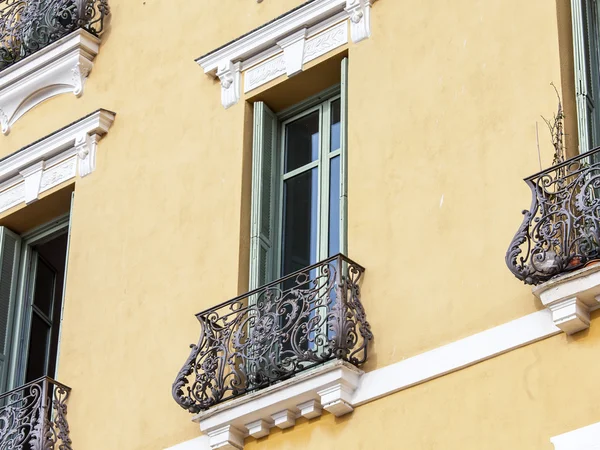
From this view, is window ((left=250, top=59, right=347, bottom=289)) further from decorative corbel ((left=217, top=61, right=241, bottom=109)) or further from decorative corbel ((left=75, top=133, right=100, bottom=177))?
decorative corbel ((left=75, top=133, right=100, bottom=177))

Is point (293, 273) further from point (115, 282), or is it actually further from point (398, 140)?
point (115, 282)

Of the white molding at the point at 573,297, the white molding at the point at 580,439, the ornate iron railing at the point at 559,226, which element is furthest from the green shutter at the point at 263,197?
the white molding at the point at 580,439

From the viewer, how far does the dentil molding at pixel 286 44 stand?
1226 cm

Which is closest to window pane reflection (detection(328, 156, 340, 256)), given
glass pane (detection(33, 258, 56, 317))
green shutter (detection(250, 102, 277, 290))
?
green shutter (detection(250, 102, 277, 290))

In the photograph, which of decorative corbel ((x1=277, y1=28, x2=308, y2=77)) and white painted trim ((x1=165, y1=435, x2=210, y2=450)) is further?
decorative corbel ((x1=277, y1=28, x2=308, y2=77))

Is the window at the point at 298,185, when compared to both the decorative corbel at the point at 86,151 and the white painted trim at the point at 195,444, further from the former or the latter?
the decorative corbel at the point at 86,151

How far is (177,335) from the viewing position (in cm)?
1209

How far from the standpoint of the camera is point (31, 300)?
14.0 m

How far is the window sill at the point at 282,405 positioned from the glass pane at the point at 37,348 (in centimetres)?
Result: 278

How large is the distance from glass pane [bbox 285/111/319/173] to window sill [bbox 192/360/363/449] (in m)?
2.06

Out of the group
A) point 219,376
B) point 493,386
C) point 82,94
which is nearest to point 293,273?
point 219,376

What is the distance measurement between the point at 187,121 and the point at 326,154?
51.2 inches

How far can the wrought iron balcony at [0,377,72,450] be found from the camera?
40.1 feet

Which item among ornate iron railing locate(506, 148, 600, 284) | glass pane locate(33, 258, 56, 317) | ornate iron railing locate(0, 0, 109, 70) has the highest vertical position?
ornate iron railing locate(0, 0, 109, 70)
